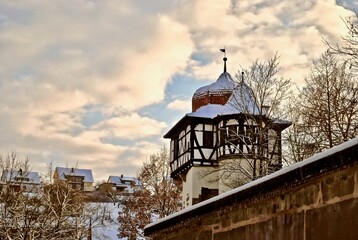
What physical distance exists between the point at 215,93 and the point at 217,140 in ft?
12.8

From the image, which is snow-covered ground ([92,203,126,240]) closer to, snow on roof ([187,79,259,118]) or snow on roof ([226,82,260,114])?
snow on roof ([187,79,259,118])

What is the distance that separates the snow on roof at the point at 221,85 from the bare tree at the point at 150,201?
7.19 metres

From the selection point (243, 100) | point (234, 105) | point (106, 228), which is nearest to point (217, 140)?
point (234, 105)

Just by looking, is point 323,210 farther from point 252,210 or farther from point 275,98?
point 275,98

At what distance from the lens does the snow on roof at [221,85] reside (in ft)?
105

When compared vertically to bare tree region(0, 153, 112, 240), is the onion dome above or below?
above

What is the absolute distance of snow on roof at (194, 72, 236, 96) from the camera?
105 feet

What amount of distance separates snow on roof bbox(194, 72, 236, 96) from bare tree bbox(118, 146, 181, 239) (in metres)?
7.19

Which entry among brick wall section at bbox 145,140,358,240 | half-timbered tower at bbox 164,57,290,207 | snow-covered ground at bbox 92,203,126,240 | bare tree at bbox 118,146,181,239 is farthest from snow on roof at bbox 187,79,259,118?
brick wall section at bbox 145,140,358,240

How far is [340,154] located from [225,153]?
950 inches

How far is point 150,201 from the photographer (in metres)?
36.1

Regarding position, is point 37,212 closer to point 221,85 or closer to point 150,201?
point 150,201

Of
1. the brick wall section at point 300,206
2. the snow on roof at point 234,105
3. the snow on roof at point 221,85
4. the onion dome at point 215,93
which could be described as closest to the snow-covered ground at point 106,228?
the onion dome at point 215,93

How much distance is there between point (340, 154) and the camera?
10.4ft
